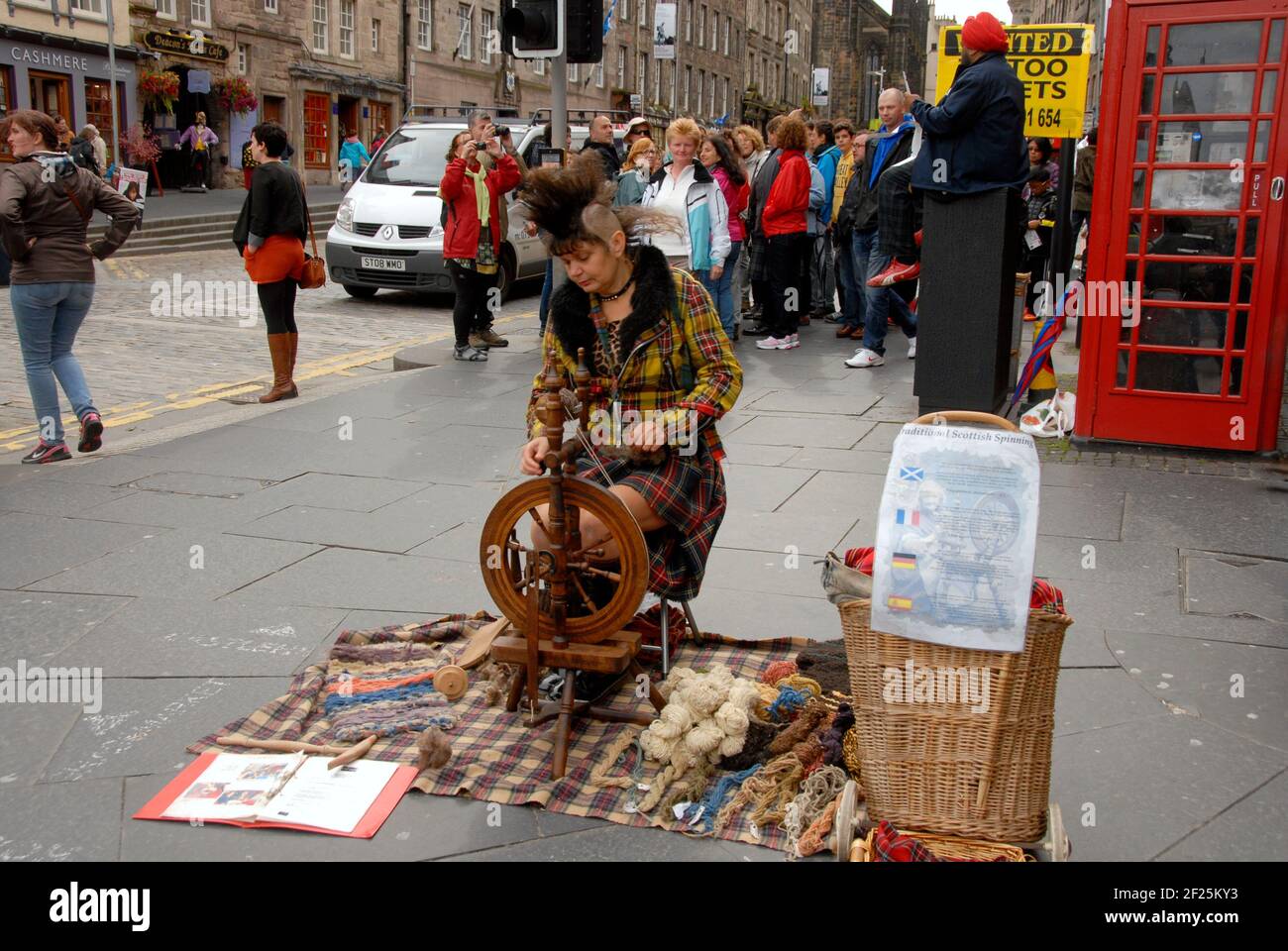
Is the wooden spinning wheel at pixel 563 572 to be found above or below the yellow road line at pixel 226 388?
above

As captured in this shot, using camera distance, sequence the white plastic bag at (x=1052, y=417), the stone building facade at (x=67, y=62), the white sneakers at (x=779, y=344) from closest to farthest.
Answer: the white plastic bag at (x=1052, y=417), the white sneakers at (x=779, y=344), the stone building facade at (x=67, y=62)

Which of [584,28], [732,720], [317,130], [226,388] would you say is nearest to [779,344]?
[584,28]

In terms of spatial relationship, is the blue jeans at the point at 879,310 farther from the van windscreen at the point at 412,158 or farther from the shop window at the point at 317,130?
the shop window at the point at 317,130

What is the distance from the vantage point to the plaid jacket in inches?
147

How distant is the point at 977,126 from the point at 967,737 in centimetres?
546

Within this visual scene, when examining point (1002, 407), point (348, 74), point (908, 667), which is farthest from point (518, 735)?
point (348, 74)

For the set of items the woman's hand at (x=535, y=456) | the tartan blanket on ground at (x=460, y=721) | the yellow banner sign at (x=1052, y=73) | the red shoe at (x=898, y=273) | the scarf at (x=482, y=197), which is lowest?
the tartan blanket on ground at (x=460, y=721)

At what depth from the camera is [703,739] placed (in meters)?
3.44

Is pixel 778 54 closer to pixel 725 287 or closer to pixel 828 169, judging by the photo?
pixel 828 169

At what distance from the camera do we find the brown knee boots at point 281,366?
926cm

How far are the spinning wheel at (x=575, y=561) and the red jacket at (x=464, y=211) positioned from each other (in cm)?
736

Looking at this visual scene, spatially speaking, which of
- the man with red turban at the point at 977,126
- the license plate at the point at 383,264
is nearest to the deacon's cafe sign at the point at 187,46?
the license plate at the point at 383,264
